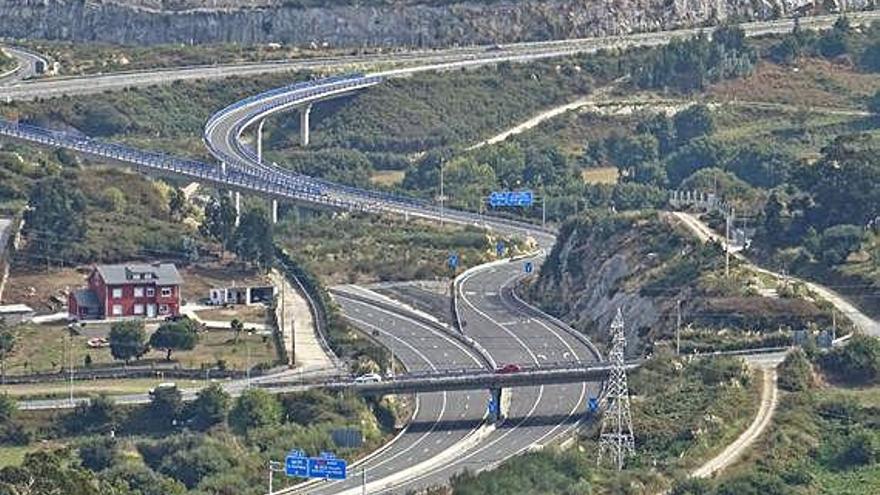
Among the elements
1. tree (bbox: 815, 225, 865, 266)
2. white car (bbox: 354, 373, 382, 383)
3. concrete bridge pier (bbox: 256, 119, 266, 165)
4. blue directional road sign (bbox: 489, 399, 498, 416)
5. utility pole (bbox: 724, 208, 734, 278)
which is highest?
tree (bbox: 815, 225, 865, 266)

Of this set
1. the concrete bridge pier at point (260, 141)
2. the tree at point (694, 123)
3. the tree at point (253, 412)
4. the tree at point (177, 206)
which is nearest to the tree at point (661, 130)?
the tree at point (694, 123)

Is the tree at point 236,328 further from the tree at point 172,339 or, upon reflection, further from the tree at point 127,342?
the tree at point 127,342

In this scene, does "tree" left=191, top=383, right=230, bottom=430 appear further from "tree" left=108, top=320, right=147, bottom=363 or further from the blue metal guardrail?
the blue metal guardrail

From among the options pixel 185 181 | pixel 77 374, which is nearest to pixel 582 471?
pixel 77 374

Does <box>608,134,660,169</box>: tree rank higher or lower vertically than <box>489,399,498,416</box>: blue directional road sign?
lower

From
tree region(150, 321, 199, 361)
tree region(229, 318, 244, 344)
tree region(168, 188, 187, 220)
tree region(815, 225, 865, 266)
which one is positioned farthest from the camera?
tree region(168, 188, 187, 220)

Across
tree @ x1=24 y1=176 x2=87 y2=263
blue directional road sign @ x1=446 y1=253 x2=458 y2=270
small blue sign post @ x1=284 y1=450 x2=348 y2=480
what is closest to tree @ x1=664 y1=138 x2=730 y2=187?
blue directional road sign @ x1=446 y1=253 x2=458 y2=270

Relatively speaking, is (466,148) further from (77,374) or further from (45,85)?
(77,374)
